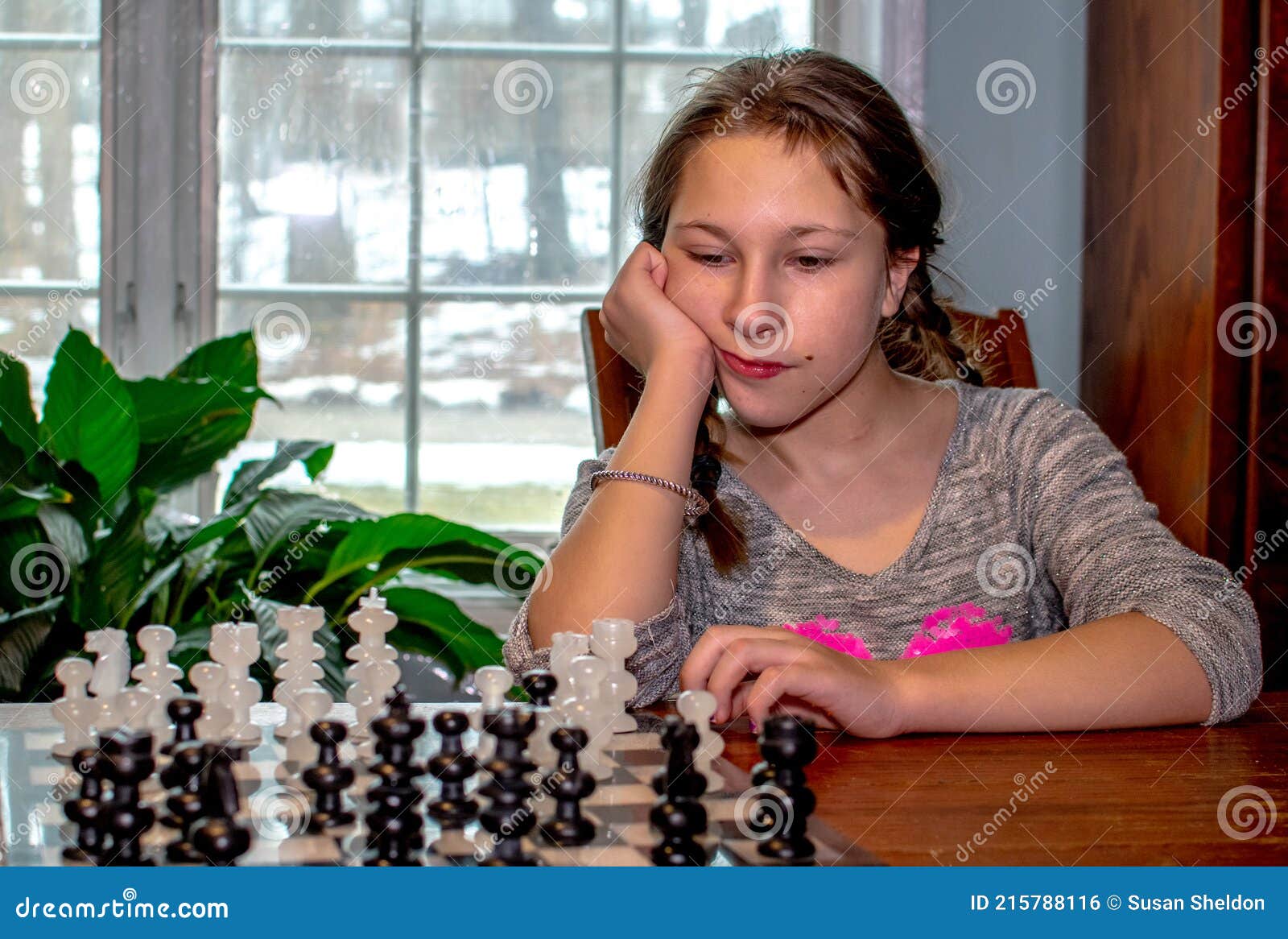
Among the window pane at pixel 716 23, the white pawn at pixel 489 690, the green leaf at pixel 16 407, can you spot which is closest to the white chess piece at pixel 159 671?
the white pawn at pixel 489 690

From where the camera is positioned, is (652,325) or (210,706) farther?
(652,325)

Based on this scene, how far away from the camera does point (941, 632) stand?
4.80 ft

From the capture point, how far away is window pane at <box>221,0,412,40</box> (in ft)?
9.70

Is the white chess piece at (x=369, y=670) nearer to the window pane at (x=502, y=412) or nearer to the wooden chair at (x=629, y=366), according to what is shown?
the wooden chair at (x=629, y=366)

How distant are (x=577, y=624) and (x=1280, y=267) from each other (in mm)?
1271

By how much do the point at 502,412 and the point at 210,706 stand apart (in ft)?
6.75

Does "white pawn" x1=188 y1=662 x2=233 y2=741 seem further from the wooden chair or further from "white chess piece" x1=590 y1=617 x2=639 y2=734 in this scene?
the wooden chair

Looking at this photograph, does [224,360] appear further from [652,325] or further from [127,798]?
[127,798]

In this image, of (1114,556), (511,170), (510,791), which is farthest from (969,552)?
(511,170)

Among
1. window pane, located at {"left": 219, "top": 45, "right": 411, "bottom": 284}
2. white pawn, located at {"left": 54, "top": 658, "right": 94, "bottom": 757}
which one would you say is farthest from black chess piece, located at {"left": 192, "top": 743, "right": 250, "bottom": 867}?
window pane, located at {"left": 219, "top": 45, "right": 411, "bottom": 284}

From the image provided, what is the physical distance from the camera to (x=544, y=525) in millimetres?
3010

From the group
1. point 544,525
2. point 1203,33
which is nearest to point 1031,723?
point 1203,33
